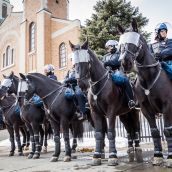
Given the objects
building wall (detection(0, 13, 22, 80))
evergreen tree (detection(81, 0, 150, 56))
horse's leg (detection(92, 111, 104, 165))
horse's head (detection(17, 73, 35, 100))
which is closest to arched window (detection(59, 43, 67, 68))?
building wall (detection(0, 13, 22, 80))

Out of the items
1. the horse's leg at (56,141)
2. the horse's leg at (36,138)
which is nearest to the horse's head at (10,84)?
the horse's leg at (36,138)

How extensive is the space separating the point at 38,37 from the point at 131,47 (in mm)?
28116

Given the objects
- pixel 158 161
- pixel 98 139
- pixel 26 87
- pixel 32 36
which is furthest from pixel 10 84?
pixel 32 36

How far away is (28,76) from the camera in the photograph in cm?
805

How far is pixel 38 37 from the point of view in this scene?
3198 cm

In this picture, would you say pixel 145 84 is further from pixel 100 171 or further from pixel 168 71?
pixel 100 171

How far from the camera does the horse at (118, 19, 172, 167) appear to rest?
499 cm

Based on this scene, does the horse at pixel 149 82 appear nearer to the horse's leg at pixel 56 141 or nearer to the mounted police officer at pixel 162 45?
the mounted police officer at pixel 162 45

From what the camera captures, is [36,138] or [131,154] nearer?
[131,154]

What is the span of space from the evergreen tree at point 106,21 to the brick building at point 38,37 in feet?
25.5

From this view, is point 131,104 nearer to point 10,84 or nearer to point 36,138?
point 36,138

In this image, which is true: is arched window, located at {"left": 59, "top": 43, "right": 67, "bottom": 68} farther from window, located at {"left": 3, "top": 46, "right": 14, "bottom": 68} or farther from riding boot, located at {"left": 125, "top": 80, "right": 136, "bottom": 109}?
riding boot, located at {"left": 125, "top": 80, "right": 136, "bottom": 109}

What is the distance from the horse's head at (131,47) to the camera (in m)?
4.90

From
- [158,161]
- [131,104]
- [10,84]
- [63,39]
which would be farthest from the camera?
[63,39]
